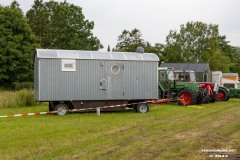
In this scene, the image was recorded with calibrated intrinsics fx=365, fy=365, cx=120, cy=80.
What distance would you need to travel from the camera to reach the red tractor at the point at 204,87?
861 inches

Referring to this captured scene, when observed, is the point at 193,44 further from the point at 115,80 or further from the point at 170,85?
the point at 115,80

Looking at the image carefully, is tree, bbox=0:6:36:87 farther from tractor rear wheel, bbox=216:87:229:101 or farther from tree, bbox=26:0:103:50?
tractor rear wheel, bbox=216:87:229:101

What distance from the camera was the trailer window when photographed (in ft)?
50.0

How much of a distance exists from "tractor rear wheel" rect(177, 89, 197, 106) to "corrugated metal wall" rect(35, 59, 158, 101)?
4.42 m

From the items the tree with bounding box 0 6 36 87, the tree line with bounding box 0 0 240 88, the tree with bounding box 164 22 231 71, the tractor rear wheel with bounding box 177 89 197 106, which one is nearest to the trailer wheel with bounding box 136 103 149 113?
the tractor rear wheel with bounding box 177 89 197 106

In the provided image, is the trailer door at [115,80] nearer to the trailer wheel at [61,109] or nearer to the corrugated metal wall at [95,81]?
the corrugated metal wall at [95,81]

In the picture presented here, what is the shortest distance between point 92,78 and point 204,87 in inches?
389

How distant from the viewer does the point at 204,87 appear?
75.8ft

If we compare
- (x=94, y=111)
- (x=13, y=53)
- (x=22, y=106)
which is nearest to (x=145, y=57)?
(x=94, y=111)

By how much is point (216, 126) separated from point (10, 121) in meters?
7.09

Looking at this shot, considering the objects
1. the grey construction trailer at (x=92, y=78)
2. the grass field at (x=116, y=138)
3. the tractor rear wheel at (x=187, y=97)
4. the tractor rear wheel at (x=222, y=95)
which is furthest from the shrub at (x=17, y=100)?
the tractor rear wheel at (x=222, y=95)

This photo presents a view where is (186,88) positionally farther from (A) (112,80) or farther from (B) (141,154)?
(B) (141,154)

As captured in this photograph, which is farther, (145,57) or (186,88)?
(186,88)

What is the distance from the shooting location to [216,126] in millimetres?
11547
